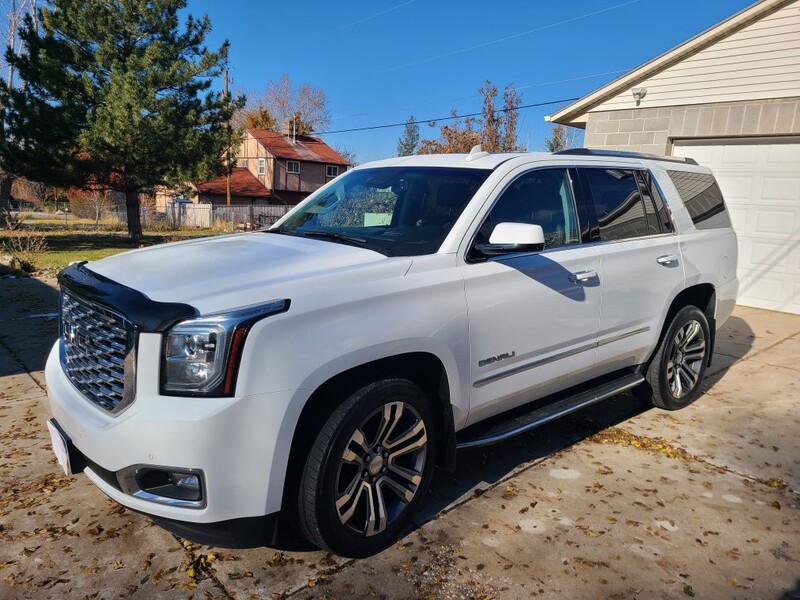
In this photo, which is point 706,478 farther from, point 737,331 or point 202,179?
point 202,179

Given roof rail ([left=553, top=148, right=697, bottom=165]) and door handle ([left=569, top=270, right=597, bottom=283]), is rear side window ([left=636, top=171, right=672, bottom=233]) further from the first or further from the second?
door handle ([left=569, top=270, right=597, bottom=283])

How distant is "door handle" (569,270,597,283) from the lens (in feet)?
12.2

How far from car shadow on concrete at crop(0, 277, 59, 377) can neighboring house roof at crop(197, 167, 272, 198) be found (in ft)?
127

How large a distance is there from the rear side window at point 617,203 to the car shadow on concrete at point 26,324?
16.9 feet

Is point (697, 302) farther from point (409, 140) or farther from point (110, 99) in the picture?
point (409, 140)

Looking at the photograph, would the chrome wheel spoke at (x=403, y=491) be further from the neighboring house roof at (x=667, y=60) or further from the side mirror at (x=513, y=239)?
the neighboring house roof at (x=667, y=60)

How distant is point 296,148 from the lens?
2087 inches

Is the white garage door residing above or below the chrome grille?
above

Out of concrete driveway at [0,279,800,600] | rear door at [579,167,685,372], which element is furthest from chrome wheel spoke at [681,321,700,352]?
concrete driveway at [0,279,800,600]

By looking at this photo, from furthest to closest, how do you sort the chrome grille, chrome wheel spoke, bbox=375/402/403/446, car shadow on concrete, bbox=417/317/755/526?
1. car shadow on concrete, bbox=417/317/755/526
2. chrome wheel spoke, bbox=375/402/403/446
3. the chrome grille

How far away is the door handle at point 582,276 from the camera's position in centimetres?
372

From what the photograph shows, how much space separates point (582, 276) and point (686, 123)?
7.63 m

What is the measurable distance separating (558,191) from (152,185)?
20970mm

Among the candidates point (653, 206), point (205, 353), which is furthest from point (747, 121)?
point (205, 353)
